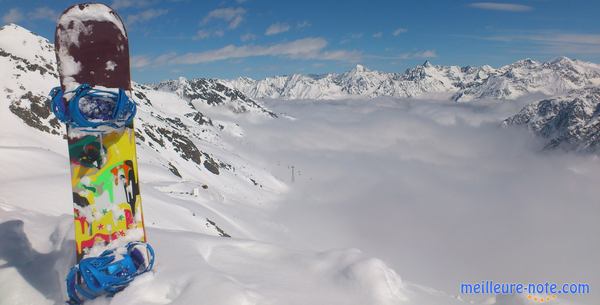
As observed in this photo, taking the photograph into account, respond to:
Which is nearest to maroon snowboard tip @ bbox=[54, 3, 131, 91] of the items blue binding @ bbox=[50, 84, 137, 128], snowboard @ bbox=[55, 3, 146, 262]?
snowboard @ bbox=[55, 3, 146, 262]

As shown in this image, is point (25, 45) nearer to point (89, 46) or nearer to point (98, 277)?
point (89, 46)

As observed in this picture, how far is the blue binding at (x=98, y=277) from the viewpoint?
7.84 meters

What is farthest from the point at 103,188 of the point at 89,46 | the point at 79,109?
the point at 89,46

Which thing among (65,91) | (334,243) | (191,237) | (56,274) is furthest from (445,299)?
(334,243)

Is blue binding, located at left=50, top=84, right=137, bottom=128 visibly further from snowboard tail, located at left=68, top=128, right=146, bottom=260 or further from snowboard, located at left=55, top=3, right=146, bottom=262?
snowboard tail, located at left=68, top=128, right=146, bottom=260

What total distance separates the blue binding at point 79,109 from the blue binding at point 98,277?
2.69 m

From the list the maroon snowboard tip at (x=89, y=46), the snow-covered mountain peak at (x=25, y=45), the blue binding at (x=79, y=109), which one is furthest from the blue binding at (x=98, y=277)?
the snow-covered mountain peak at (x=25, y=45)

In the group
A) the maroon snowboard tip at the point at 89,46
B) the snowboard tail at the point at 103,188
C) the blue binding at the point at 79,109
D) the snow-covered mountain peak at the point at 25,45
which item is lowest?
the snowboard tail at the point at 103,188

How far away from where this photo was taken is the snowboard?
8.75 m

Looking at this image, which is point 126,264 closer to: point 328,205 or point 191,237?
point 191,237

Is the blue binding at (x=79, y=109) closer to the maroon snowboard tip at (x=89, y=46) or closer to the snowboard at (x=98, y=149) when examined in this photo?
the snowboard at (x=98, y=149)

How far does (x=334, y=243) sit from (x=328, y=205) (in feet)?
179

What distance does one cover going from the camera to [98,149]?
28.8ft

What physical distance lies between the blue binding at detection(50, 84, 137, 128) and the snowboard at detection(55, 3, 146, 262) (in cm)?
15
